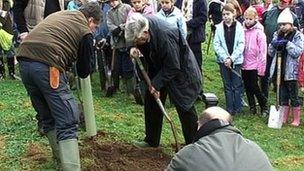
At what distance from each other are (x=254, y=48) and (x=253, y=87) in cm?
69

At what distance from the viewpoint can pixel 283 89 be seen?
32.8ft

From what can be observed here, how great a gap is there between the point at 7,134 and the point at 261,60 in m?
4.50

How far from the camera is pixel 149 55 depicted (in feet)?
23.0

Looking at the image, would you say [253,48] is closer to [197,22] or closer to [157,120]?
[197,22]

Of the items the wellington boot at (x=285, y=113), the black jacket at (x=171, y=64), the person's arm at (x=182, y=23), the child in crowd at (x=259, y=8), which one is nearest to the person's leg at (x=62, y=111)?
the black jacket at (x=171, y=64)

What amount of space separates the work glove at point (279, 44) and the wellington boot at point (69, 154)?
4.70 m

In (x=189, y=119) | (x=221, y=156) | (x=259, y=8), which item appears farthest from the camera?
(x=259, y=8)

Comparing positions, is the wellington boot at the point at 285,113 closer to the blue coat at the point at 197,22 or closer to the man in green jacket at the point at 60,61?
the blue coat at the point at 197,22

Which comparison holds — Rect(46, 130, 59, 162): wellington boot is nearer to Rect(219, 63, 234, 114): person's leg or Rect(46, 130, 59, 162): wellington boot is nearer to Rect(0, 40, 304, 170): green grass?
Rect(0, 40, 304, 170): green grass

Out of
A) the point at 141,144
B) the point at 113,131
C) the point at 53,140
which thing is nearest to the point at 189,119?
the point at 141,144

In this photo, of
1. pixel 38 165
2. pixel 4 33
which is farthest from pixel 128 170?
pixel 4 33

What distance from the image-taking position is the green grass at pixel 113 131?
23.6ft

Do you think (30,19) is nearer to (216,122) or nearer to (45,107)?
(45,107)

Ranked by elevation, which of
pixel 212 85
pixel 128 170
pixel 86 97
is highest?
pixel 86 97
